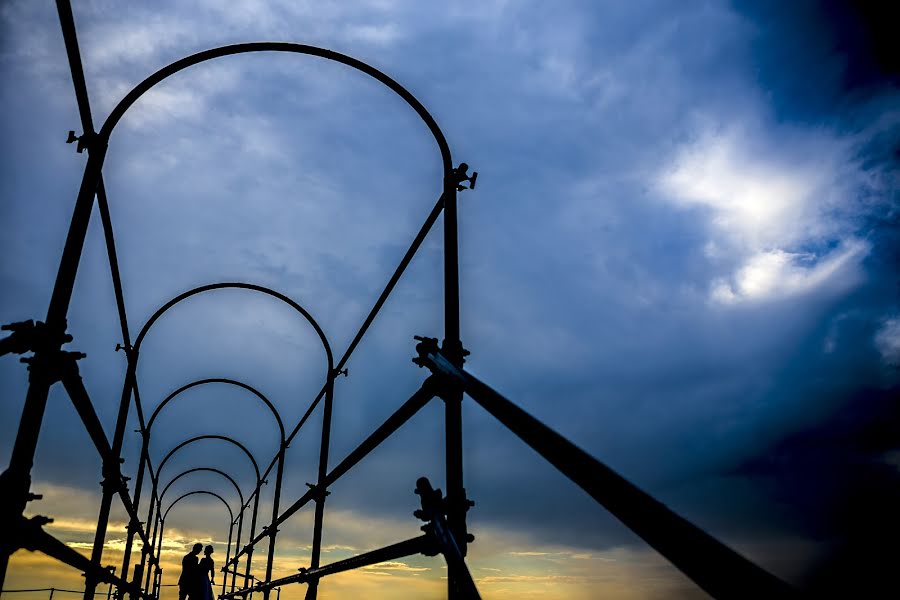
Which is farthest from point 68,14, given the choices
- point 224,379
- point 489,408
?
point 224,379

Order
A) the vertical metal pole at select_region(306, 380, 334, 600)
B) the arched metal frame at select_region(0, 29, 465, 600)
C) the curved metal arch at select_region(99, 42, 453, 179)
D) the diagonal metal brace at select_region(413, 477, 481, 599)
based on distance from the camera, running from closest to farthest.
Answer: the diagonal metal brace at select_region(413, 477, 481, 599) → the arched metal frame at select_region(0, 29, 465, 600) → the curved metal arch at select_region(99, 42, 453, 179) → the vertical metal pole at select_region(306, 380, 334, 600)

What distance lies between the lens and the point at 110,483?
7016 mm

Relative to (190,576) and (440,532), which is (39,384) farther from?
(190,576)

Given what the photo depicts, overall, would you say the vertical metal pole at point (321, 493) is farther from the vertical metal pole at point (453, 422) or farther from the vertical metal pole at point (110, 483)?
the vertical metal pole at point (453, 422)

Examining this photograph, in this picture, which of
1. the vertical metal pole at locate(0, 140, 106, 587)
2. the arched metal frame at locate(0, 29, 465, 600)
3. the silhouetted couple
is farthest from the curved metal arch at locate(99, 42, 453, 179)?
the silhouetted couple

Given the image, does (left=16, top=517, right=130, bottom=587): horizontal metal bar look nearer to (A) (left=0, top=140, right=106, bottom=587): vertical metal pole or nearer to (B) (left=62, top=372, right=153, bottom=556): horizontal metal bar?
(A) (left=0, top=140, right=106, bottom=587): vertical metal pole

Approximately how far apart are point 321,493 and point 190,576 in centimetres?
677

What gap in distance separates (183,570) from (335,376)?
24.4ft

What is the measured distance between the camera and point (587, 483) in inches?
54.4

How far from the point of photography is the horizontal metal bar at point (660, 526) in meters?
0.92

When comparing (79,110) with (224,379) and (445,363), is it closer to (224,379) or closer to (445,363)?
(445,363)

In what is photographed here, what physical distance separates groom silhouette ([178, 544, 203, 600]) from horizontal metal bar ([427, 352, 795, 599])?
1290cm

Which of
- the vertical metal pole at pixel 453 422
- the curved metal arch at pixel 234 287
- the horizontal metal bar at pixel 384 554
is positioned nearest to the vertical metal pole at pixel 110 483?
the curved metal arch at pixel 234 287

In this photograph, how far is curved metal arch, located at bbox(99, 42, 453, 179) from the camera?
4.07m
